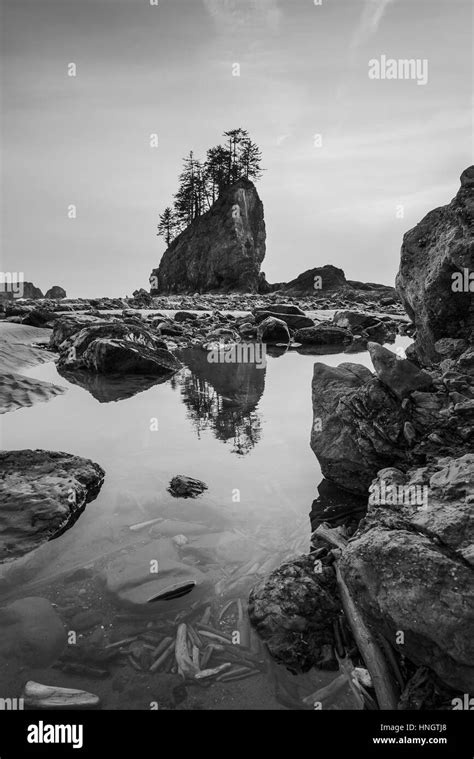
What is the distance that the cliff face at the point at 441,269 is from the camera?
6586 millimetres

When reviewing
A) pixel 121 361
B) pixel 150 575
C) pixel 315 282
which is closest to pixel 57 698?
pixel 150 575

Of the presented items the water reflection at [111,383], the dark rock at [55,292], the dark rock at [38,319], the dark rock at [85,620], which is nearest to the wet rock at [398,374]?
the dark rock at [85,620]

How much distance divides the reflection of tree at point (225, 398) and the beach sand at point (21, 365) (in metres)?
3.01

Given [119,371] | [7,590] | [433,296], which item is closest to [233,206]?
[119,371]

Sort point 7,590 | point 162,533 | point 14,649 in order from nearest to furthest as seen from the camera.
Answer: point 14,649 < point 7,590 < point 162,533

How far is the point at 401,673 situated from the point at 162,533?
2265 mm

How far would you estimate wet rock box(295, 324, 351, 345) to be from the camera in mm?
19812

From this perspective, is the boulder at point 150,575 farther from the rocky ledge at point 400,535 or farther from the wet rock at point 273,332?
the wet rock at point 273,332

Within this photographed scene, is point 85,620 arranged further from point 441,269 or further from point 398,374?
point 441,269

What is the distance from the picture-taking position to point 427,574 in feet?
8.73
